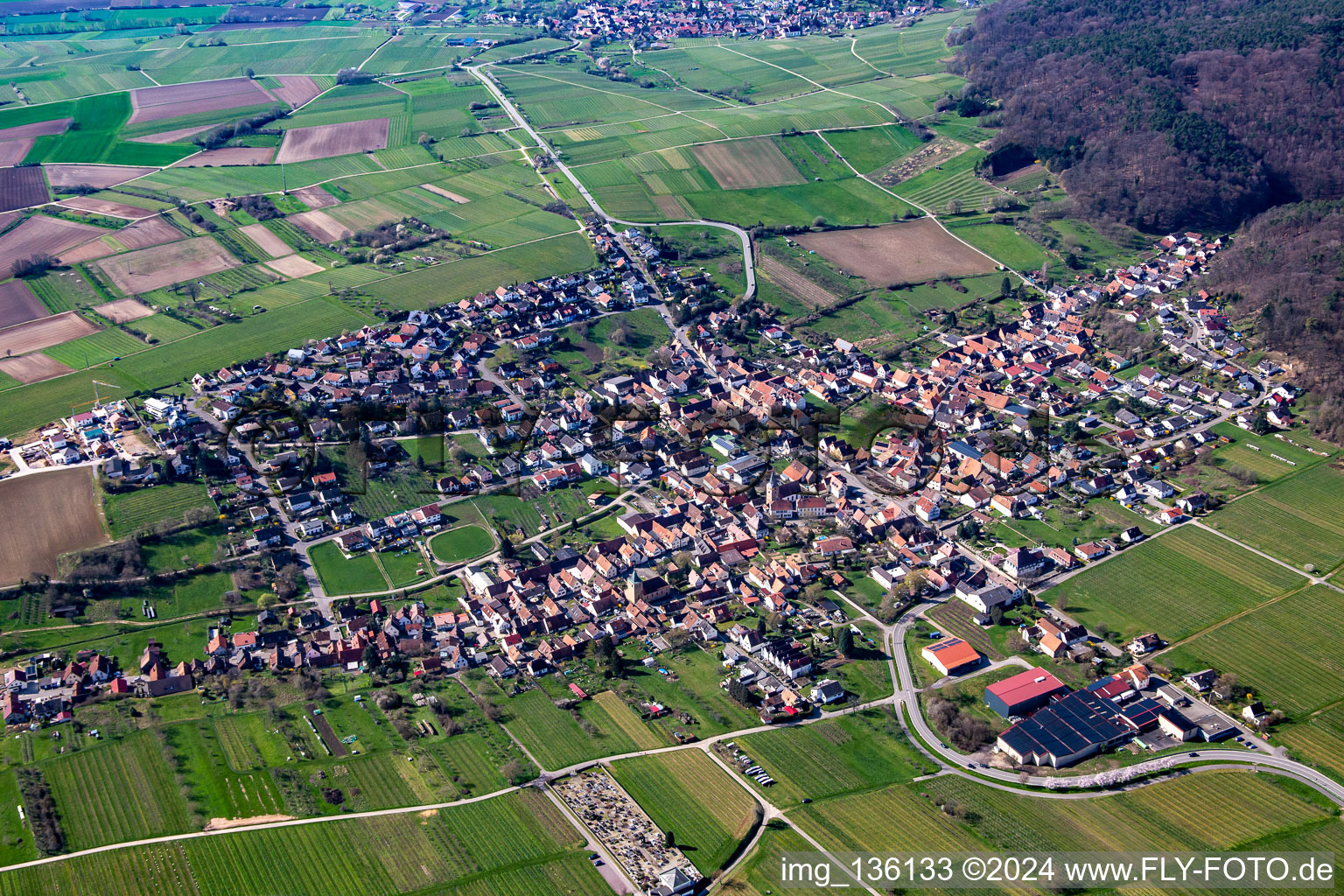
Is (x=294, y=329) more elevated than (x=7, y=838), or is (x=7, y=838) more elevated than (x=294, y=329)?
(x=294, y=329)

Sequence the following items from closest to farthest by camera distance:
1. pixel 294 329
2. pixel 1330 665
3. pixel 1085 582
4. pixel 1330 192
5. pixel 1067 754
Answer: pixel 1067 754 < pixel 1330 665 < pixel 1085 582 < pixel 294 329 < pixel 1330 192

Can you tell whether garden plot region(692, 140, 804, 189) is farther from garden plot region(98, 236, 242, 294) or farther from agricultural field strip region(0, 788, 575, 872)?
agricultural field strip region(0, 788, 575, 872)

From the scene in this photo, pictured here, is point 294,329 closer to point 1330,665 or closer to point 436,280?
point 436,280

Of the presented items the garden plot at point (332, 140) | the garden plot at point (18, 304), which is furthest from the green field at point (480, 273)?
the garden plot at point (332, 140)

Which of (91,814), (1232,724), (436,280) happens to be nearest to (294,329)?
(436,280)

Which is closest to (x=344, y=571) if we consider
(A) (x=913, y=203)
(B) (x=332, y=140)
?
(A) (x=913, y=203)

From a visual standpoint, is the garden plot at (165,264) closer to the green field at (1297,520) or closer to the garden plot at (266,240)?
the garden plot at (266,240)

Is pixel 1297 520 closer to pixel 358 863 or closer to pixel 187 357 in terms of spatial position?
pixel 358 863
